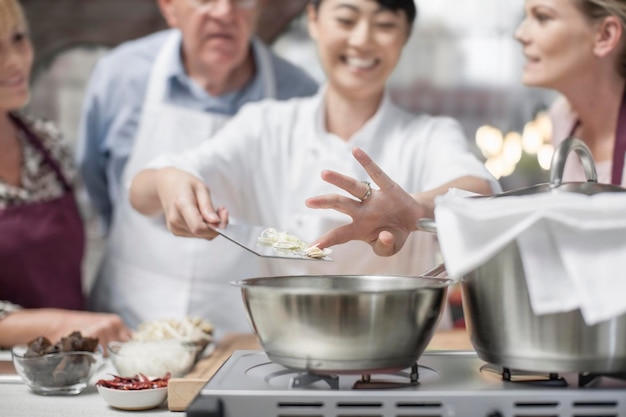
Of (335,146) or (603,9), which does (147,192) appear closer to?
(335,146)

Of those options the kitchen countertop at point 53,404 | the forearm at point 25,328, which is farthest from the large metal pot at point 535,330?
the forearm at point 25,328

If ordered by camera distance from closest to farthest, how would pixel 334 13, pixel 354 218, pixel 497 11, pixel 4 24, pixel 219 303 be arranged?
pixel 354 218
pixel 334 13
pixel 4 24
pixel 219 303
pixel 497 11

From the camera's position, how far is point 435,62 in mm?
3699

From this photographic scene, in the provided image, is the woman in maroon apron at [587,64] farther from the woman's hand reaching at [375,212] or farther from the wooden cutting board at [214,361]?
the woman's hand reaching at [375,212]

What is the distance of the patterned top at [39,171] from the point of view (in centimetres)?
206

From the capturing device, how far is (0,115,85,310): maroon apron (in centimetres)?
203

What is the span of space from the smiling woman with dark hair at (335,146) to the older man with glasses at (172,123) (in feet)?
1.36

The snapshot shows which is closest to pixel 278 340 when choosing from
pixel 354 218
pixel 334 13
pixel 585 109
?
pixel 354 218

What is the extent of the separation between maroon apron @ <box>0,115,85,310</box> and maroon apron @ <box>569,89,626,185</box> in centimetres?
142

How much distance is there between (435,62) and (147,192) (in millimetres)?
2345

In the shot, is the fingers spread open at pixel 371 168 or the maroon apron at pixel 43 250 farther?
the maroon apron at pixel 43 250

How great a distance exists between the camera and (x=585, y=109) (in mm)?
1866

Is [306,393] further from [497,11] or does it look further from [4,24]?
[497,11]

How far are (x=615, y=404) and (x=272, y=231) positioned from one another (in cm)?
56
